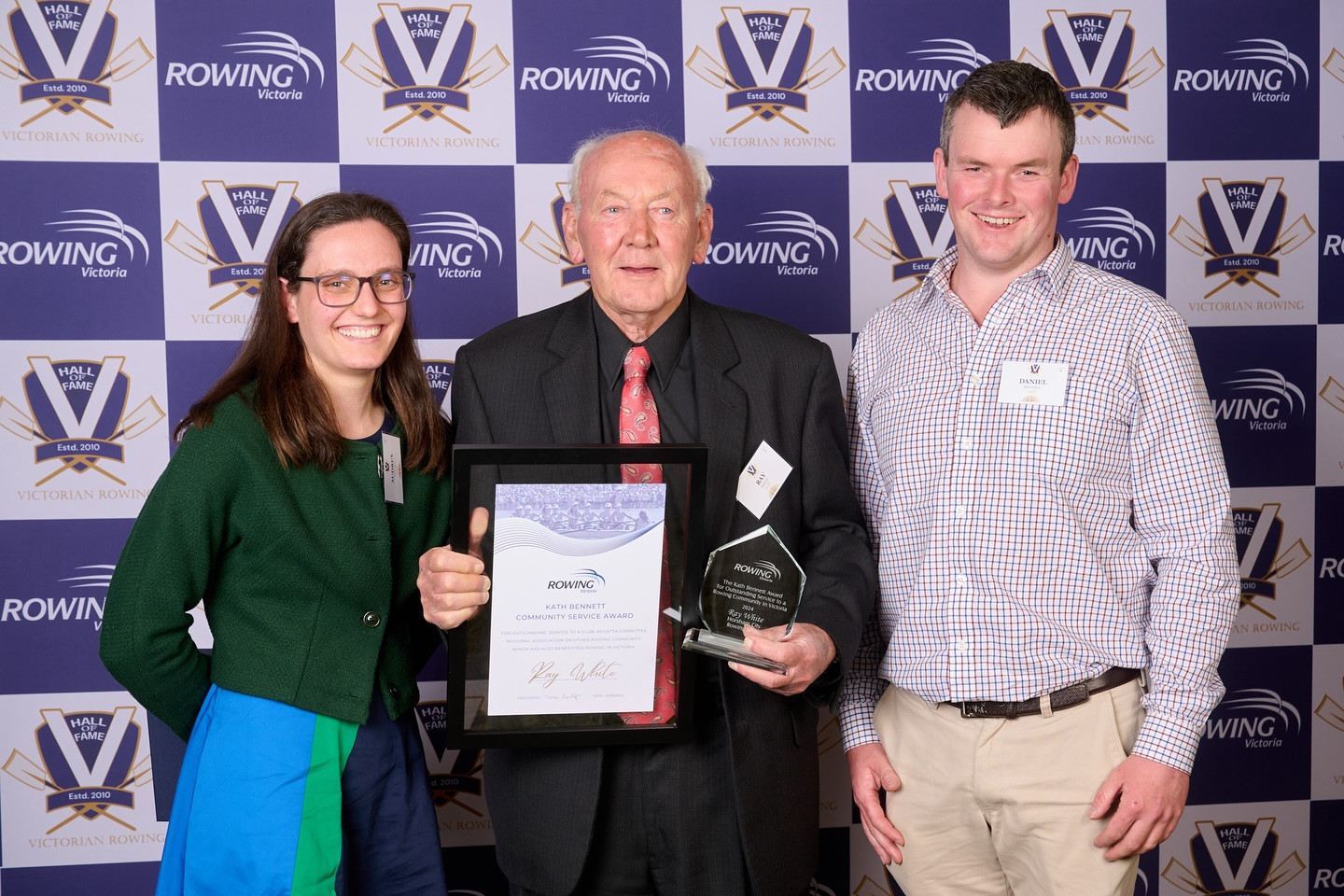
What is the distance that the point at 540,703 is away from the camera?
6.47ft

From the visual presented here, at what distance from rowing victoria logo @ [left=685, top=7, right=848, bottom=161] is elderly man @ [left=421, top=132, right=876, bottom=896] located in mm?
1283

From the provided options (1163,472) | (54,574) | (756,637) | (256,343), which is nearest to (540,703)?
(756,637)

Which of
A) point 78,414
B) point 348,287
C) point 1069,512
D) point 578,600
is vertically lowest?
point 578,600

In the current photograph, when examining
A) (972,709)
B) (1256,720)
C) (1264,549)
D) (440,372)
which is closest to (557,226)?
(440,372)

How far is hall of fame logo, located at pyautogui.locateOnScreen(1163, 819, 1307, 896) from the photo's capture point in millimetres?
3775

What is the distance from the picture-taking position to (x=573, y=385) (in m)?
2.14

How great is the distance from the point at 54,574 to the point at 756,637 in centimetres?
254

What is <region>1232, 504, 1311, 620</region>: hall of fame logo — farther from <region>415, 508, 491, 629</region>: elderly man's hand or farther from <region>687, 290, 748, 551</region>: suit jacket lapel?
<region>415, 508, 491, 629</region>: elderly man's hand

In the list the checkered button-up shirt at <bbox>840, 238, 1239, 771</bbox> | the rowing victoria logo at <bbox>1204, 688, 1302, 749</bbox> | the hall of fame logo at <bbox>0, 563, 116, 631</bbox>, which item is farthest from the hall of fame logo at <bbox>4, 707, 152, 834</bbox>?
the rowing victoria logo at <bbox>1204, 688, 1302, 749</bbox>

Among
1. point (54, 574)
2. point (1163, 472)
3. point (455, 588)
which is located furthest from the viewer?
point (54, 574)

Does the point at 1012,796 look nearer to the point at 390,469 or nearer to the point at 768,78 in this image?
the point at 390,469

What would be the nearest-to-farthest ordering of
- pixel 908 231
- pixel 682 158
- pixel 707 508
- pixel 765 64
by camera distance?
pixel 707 508 < pixel 682 158 < pixel 765 64 < pixel 908 231

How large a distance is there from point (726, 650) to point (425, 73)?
232 cm

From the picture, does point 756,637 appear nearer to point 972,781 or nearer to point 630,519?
point 630,519
